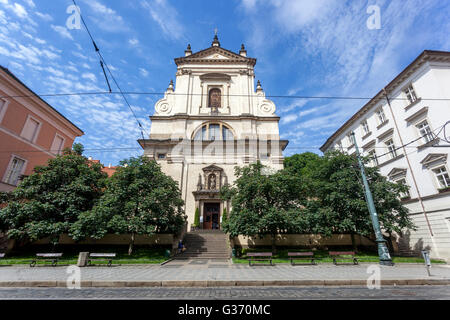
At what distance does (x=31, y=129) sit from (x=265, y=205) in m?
24.1

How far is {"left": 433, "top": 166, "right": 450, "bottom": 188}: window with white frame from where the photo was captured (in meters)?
15.0

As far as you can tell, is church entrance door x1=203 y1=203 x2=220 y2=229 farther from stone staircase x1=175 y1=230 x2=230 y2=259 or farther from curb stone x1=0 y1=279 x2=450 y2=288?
curb stone x1=0 y1=279 x2=450 y2=288

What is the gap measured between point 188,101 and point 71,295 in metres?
26.4

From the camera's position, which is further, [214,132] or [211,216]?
[214,132]

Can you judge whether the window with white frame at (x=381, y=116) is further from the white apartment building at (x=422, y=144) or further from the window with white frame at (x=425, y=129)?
the window with white frame at (x=425, y=129)

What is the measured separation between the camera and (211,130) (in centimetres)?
2831

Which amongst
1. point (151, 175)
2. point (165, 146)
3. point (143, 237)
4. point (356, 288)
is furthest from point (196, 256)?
point (165, 146)

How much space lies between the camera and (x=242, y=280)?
827 centimetres

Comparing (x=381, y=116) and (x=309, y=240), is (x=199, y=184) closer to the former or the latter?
(x=309, y=240)

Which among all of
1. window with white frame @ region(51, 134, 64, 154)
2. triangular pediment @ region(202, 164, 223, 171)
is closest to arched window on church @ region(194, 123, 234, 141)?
triangular pediment @ region(202, 164, 223, 171)

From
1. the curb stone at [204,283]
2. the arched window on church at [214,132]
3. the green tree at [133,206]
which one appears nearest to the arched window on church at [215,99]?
the arched window on church at [214,132]

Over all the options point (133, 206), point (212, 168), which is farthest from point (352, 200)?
point (133, 206)

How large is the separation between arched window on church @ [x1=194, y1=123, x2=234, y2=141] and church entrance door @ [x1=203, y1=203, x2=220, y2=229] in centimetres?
877
